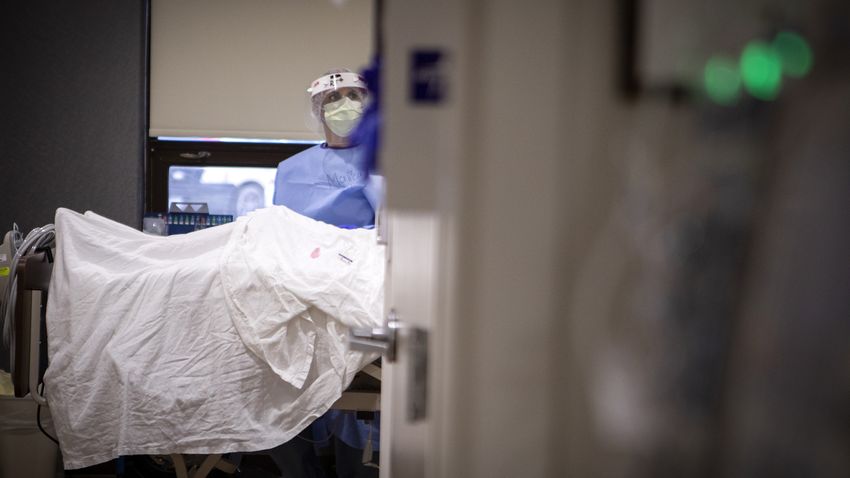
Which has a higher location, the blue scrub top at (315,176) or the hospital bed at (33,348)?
the blue scrub top at (315,176)

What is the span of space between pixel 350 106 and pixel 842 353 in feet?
10.2

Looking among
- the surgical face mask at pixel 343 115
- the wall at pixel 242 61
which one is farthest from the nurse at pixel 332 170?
the wall at pixel 242 61

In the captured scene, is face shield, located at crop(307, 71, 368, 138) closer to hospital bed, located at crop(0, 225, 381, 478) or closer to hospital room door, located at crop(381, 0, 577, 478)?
hospital bed, located at crop(0, 225, 381, 478)

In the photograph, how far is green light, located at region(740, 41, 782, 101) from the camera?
340 millimetres

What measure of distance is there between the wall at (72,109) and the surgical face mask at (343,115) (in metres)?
1.16

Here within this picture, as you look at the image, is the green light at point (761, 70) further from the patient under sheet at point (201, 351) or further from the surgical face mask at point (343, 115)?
the surgical face mask at point (343, 115)

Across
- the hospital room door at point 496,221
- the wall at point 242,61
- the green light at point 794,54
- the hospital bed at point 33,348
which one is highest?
the wall at point 242,61

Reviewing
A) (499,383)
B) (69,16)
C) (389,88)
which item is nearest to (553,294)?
(499,383)

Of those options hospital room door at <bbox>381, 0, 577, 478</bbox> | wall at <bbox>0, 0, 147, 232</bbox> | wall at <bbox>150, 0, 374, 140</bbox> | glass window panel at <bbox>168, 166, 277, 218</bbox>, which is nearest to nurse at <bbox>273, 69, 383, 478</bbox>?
wall at <bbox>150, 0, 374, 140</bbox>

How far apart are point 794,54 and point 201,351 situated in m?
1.89

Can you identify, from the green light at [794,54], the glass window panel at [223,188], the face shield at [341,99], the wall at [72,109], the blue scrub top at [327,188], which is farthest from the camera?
the glass window panel at [223,188]

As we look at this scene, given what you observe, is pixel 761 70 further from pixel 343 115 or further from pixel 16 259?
pixel 343 115

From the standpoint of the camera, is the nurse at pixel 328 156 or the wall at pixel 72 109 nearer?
the nurse at pixel 328 156

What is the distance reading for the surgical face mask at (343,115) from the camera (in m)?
3.33
